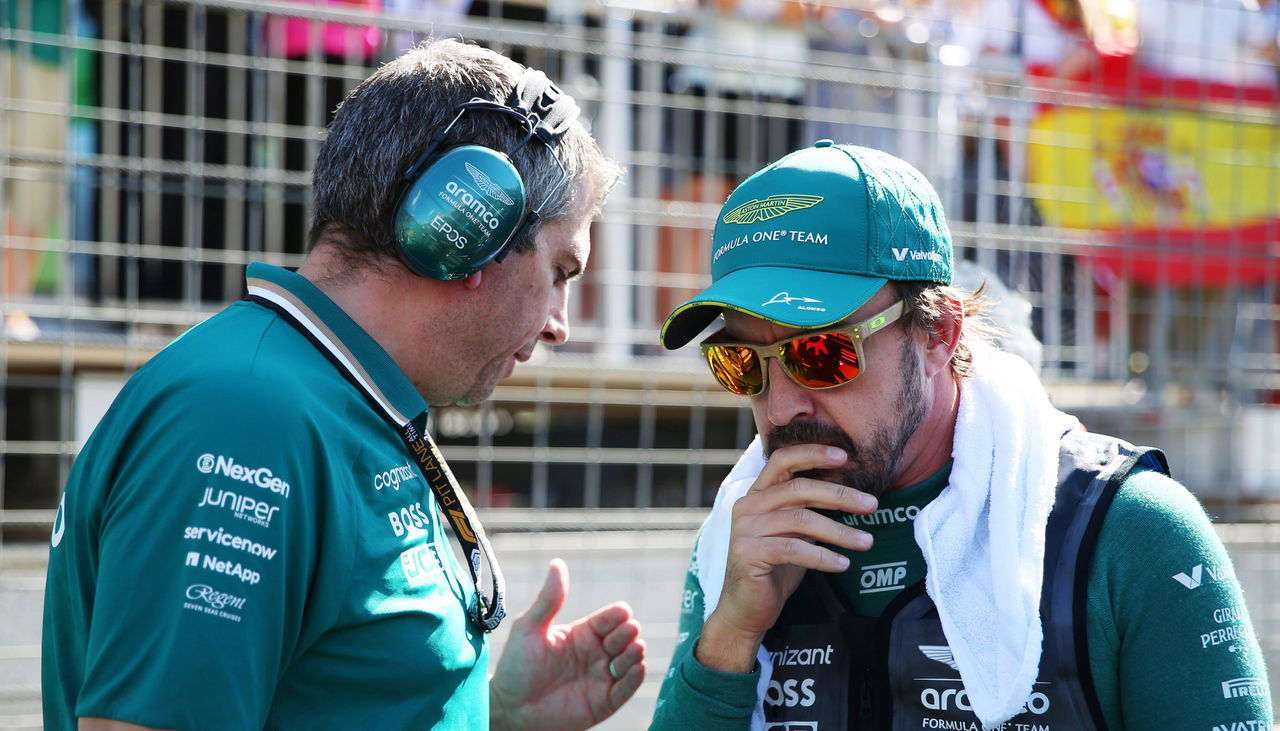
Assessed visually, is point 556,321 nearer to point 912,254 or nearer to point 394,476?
point 394,476

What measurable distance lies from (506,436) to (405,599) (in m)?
3.43

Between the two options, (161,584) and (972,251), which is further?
(972,251)

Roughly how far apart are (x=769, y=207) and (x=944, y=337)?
376 millimetres

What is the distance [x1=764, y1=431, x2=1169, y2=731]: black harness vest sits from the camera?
1.72 meters

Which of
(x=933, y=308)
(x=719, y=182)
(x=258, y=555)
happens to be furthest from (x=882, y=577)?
(x=719, y=182)

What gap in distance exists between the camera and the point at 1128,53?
13.9 feet

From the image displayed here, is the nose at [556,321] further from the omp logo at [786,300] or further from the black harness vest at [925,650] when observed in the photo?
the black harness vest at [925,650]

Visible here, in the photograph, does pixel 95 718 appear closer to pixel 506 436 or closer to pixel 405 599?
pixel 405 599

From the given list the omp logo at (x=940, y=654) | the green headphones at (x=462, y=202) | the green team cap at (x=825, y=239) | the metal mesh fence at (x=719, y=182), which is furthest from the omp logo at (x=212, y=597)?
the metal mesh fence at (x=719, y=182)

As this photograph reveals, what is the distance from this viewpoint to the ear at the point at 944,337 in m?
1.99

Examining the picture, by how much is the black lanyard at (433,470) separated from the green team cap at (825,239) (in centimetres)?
49

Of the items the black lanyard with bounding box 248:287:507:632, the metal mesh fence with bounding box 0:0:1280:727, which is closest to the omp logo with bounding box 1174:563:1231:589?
the black lanyard with bounding box 248:287:507:632

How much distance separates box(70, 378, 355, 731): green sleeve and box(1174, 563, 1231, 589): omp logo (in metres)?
1.23

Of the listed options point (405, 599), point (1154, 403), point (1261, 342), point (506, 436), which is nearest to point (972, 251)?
point (1154, 403)
